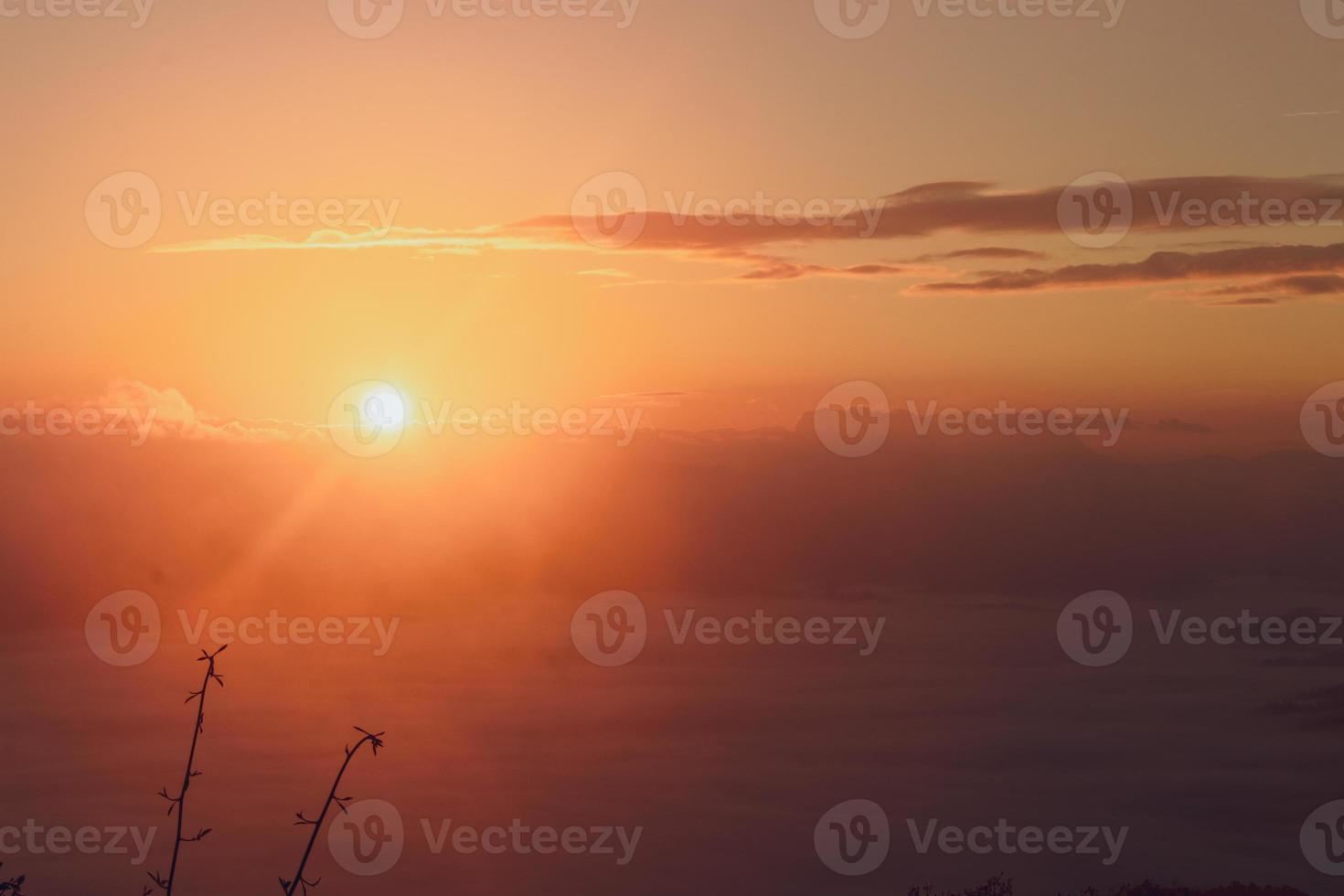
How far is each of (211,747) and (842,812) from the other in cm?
7676

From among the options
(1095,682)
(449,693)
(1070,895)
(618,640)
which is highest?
(1095,682)

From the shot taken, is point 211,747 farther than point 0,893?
Yes

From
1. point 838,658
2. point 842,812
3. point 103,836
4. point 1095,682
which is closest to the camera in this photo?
point 103,836

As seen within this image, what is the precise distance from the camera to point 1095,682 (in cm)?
17000

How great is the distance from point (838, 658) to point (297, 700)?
9812 cm

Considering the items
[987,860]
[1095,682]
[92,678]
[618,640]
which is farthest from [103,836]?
[1095,682]

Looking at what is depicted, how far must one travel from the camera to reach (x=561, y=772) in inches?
4013

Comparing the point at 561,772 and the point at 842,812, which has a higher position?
the point at 561,772

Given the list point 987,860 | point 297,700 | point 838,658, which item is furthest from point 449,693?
point 838,658

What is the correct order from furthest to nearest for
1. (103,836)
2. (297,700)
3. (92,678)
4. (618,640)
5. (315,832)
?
(92,678), (297,700), (618,640), (103,836), (315,832)

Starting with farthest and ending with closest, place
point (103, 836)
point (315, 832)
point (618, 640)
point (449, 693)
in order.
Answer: point (449, 693), point (618, 640), point (103, 836), point (315, 832)

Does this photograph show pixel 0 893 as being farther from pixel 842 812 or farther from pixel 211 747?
pixel 211 747

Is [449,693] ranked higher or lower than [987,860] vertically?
higher

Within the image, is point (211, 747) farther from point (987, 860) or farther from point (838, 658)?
point (838, 658)
